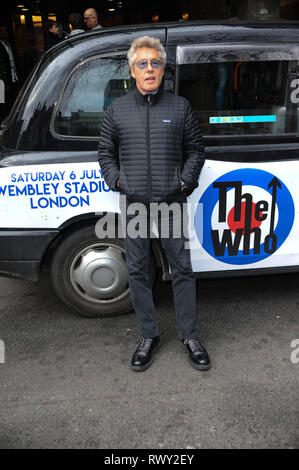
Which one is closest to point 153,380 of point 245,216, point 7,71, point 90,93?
point 245,216

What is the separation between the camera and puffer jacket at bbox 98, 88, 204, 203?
2477 millimetres

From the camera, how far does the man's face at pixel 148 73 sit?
2438 mm

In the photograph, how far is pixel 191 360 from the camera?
280 centimetres

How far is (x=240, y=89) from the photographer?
303cm

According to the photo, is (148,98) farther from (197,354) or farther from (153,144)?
(197,354)

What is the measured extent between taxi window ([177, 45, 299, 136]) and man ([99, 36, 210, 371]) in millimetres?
479

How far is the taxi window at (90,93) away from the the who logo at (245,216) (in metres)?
0.85

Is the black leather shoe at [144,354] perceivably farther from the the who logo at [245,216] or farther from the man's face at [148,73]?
the man's face at [148,73]

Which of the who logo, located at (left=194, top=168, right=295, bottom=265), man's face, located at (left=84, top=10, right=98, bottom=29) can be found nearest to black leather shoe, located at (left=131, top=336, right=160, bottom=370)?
the who logo, located at (left=194, top=168, right=295, bottom=265)

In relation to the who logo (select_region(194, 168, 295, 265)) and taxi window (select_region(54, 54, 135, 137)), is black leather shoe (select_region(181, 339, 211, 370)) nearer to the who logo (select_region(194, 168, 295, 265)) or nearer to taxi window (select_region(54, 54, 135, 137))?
the who logo (select_region(194, 168, 295, 265))

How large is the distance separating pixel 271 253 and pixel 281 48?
1346mm

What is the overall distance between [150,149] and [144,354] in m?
1.22
